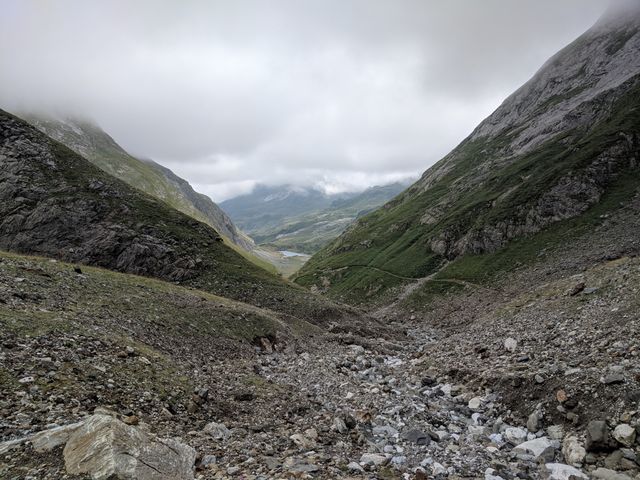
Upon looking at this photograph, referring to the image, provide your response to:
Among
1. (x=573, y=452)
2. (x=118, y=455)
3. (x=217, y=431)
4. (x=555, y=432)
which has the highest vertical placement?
(x=118, y=455)

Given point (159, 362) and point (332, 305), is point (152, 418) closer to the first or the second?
point (159, 362)

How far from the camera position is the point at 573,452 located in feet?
45.7

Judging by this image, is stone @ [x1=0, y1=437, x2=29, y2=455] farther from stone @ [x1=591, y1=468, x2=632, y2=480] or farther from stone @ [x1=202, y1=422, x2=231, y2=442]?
stone @ [x1=591, y1=468, x2=632, y2=480]

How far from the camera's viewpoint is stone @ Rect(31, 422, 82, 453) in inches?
385

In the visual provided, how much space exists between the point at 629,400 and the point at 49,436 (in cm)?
2025

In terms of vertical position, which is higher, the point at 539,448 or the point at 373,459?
the point at 539,448

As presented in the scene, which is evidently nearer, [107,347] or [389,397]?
[107,347]

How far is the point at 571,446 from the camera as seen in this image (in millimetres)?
14234

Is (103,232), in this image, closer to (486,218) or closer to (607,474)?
(607,474)

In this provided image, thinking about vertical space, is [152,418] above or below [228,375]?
above

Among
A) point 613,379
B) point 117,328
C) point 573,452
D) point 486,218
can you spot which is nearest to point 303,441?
point 573,452

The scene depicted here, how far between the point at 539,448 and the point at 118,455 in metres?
15.2

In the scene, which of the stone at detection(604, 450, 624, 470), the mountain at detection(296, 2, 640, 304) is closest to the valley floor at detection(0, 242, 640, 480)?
the stone at detection(604, 450, 624, 470)

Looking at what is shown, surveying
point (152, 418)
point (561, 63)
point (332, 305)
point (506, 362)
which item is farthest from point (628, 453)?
point (561, 63)
